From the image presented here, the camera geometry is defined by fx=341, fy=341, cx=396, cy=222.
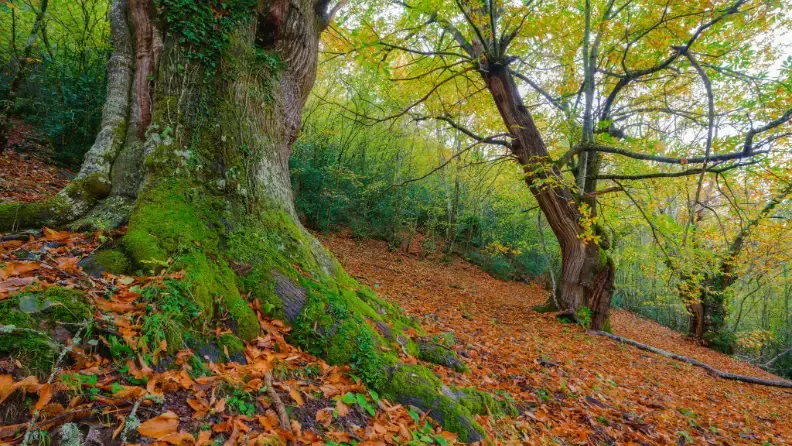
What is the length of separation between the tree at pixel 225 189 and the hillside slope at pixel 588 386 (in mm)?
1012

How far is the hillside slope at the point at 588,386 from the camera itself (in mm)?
3523

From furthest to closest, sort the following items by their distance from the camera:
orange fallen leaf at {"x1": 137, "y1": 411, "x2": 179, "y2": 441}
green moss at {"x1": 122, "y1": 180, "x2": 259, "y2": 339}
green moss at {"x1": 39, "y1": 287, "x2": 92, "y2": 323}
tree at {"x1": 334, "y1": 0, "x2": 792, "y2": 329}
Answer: tree at {"x1": 334, "y1": 0, "x2": 792, "y2": 329} → green moss at {"x1": 122, "y1": 180, "x2": 259, "y2": 339} → green moss at {"x1": 39, "y1": 287, "x2": 92, "y2": 323} → orange fallen leaf at {"x1": 137, "y1": 411, "x2": 179, "y2": 441}

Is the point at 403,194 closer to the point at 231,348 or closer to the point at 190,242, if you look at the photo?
the point at 190,242

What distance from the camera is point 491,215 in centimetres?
1973

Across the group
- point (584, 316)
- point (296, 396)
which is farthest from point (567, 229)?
point (296, 396)

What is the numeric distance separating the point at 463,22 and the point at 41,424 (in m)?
8.52

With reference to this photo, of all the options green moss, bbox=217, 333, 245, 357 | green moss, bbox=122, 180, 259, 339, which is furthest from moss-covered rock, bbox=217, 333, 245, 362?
green moss, bbox=122, 180, 259, 339

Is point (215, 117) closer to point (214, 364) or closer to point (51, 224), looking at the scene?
point (51, 224)

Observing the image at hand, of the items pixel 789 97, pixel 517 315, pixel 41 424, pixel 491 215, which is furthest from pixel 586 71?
pixel 491 215

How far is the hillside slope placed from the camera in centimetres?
Result: 352

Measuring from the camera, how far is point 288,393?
1.99m

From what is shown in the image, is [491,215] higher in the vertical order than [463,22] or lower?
lower

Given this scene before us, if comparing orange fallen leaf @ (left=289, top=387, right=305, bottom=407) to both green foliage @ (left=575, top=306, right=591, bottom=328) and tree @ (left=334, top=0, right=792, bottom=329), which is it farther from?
green foliage @ (left=575, top=306, right=591, bottom=328)

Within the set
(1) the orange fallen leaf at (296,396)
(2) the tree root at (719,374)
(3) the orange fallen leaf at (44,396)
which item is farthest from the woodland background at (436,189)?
(3) the orange fallen leaf at (44,396)
